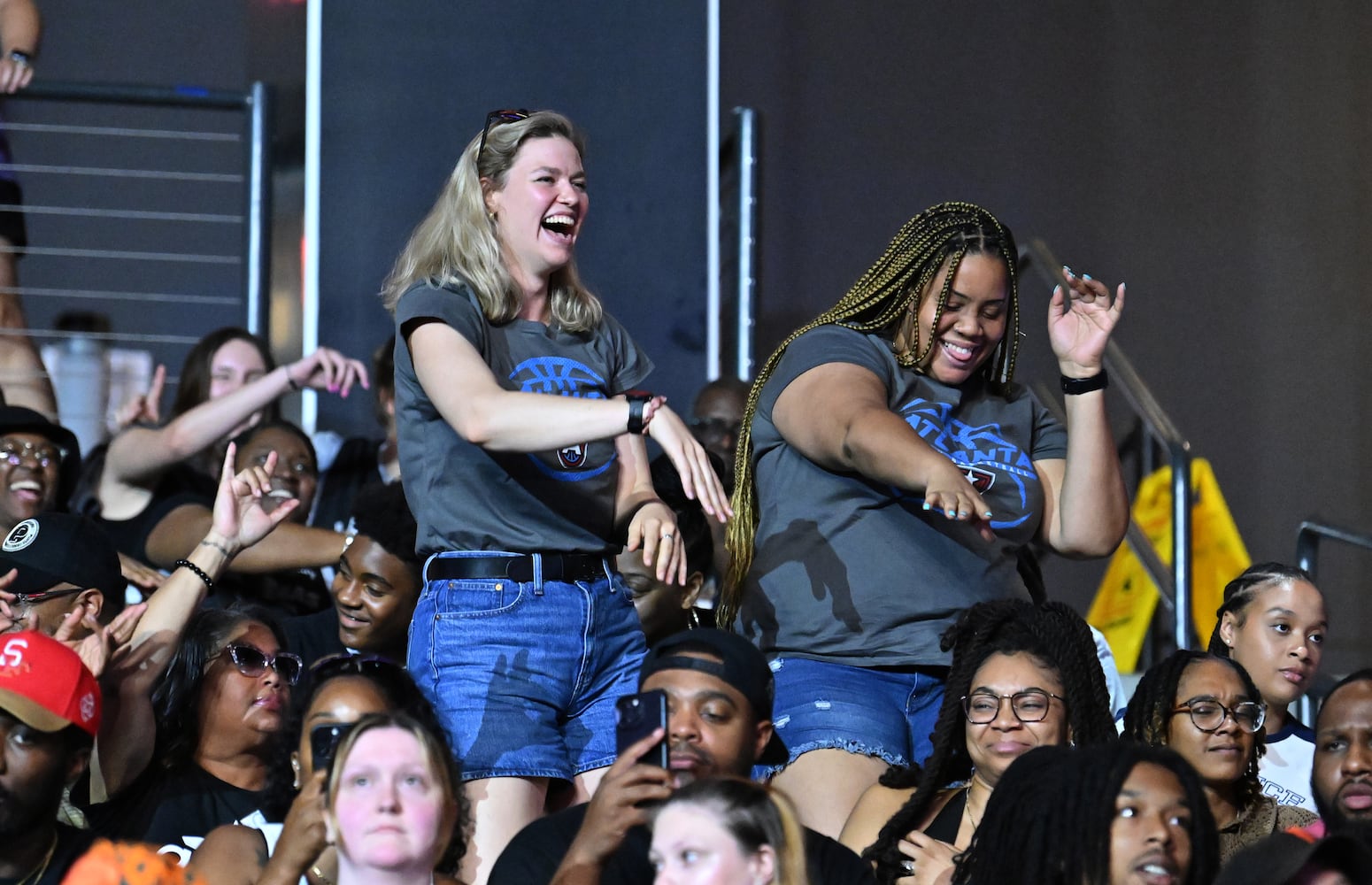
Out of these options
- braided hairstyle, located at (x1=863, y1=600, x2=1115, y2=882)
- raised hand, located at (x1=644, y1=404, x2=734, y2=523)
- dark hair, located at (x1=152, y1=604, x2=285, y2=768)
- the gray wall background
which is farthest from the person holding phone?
the gray wall background

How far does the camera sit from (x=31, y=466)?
5016 mm

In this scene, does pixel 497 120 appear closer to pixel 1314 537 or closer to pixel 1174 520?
pixel 1174 520

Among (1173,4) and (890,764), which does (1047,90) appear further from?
(890,764)

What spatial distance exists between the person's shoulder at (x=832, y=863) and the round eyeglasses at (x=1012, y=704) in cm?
50

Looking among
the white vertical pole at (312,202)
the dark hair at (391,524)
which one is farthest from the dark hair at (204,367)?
the dark hair at (391,524)

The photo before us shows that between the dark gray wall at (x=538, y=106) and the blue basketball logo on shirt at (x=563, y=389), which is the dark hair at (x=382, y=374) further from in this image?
the blue basketball logo on shirt at (x=563, y=389)

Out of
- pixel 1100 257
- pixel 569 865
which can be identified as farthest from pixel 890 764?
pixel 1100 257

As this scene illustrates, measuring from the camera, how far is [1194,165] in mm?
8469

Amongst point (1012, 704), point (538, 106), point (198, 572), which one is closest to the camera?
point (1012, 704)

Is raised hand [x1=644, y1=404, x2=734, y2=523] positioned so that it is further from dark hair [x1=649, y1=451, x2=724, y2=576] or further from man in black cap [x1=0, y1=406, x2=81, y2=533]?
man in black cap [x1=0, y1=406, x2=81, y2=533]

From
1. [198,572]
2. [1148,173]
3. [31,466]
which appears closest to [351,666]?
[198,572]

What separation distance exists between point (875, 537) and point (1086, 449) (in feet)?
1.62

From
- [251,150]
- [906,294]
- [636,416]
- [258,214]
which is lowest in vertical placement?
[636,416]

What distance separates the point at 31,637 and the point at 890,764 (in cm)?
166
